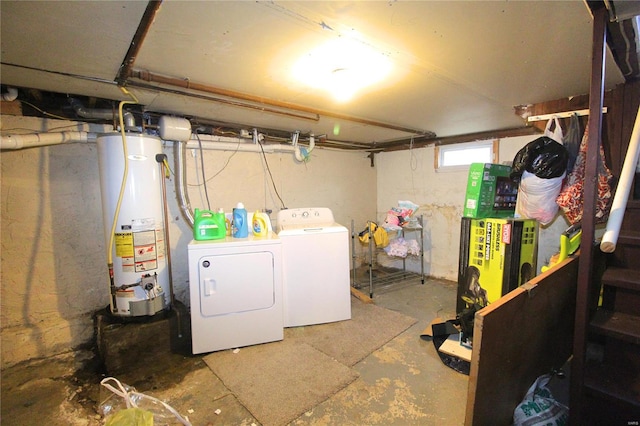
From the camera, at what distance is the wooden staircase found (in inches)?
49.4

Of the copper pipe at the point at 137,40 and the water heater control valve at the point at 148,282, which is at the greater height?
the copper pipe at the point at 137,40

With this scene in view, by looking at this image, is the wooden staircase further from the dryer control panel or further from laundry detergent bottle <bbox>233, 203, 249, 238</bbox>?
laundry detergent bottle <bbox>233, 203, 249, 238</bbox>

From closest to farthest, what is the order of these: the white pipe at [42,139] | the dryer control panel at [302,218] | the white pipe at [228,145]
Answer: the white pipe at [42,139] < the white pipe at [228,145] < the dryer control panel at [302,218]

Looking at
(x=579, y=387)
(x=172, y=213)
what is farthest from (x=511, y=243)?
(x=172, y=213)

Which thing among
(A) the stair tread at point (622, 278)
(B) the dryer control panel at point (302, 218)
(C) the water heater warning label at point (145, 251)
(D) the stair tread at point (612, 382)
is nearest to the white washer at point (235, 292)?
(C) the water heater warning label at point (145, 251)

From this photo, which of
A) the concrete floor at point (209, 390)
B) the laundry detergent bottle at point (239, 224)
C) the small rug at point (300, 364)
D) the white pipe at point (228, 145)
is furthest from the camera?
the white pipe at point (228, 145)

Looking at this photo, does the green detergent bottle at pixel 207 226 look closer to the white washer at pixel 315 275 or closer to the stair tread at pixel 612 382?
the white washer at pixel 315 275

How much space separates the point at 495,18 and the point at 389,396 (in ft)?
7.00

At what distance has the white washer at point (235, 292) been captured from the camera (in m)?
2.16

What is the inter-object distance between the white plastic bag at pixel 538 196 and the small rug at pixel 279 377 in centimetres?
208

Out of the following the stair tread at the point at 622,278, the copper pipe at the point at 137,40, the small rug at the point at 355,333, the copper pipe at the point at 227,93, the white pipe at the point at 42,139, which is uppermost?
the copper pipe at the point at 137,40

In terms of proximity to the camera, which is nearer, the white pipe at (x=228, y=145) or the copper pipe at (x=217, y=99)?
the copper pipe at (x=217, y=99)

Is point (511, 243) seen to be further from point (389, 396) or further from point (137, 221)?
point (137, 221)

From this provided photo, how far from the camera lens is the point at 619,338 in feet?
A: 4.25
